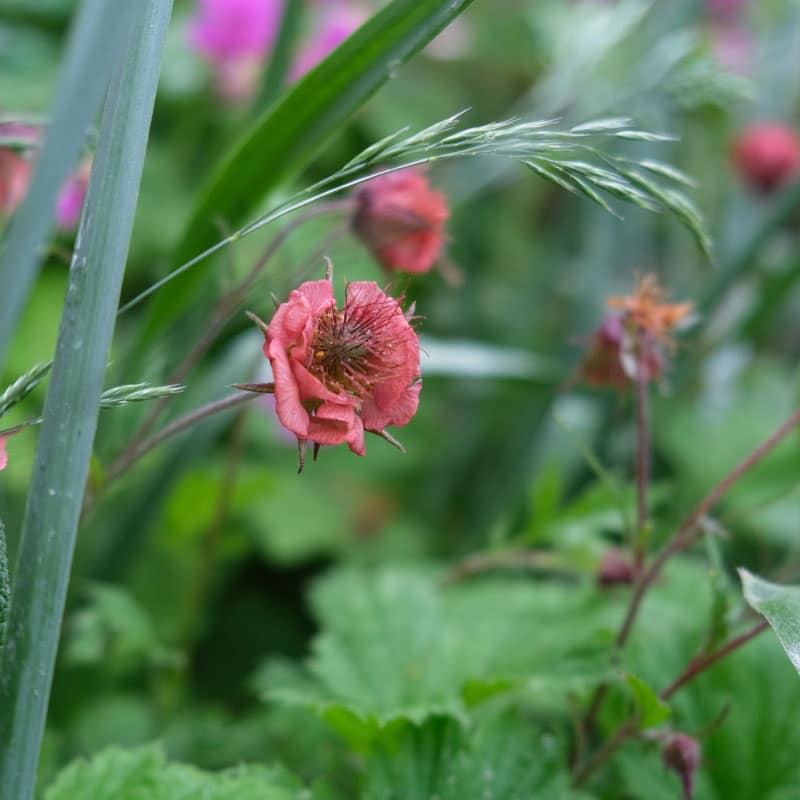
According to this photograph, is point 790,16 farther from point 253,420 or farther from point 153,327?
point 153,327

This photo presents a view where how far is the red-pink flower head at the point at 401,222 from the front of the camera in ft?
2.14

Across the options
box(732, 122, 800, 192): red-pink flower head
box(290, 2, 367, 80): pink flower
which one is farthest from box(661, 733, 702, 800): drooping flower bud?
box(732, 122, 800, 192): red-pink flower head

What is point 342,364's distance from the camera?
486mm

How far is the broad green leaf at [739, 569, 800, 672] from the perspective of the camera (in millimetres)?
469

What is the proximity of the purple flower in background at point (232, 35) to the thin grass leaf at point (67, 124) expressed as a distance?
1.22 m

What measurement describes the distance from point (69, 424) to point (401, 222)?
33 cm

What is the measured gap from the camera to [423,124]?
6.00 feet

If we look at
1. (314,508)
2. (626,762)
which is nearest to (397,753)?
(626,762)

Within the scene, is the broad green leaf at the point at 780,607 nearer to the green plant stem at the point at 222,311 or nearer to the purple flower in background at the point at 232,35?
the green plant stem at the point at 222,311

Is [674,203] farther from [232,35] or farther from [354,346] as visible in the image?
[232,35]

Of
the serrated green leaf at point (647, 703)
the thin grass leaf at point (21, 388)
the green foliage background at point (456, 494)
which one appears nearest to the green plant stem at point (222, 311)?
the green foliage background at point (456, 494)

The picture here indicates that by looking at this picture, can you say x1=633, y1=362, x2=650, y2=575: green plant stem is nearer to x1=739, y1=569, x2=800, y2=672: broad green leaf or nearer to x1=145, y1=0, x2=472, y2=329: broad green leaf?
x1=739, y1=569, x2=800, y2=672: broad green leaf

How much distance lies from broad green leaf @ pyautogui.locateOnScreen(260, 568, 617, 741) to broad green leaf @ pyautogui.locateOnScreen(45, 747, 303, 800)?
0.25 feet

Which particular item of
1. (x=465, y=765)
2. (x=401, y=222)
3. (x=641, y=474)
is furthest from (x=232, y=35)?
(x=465, y=765)
